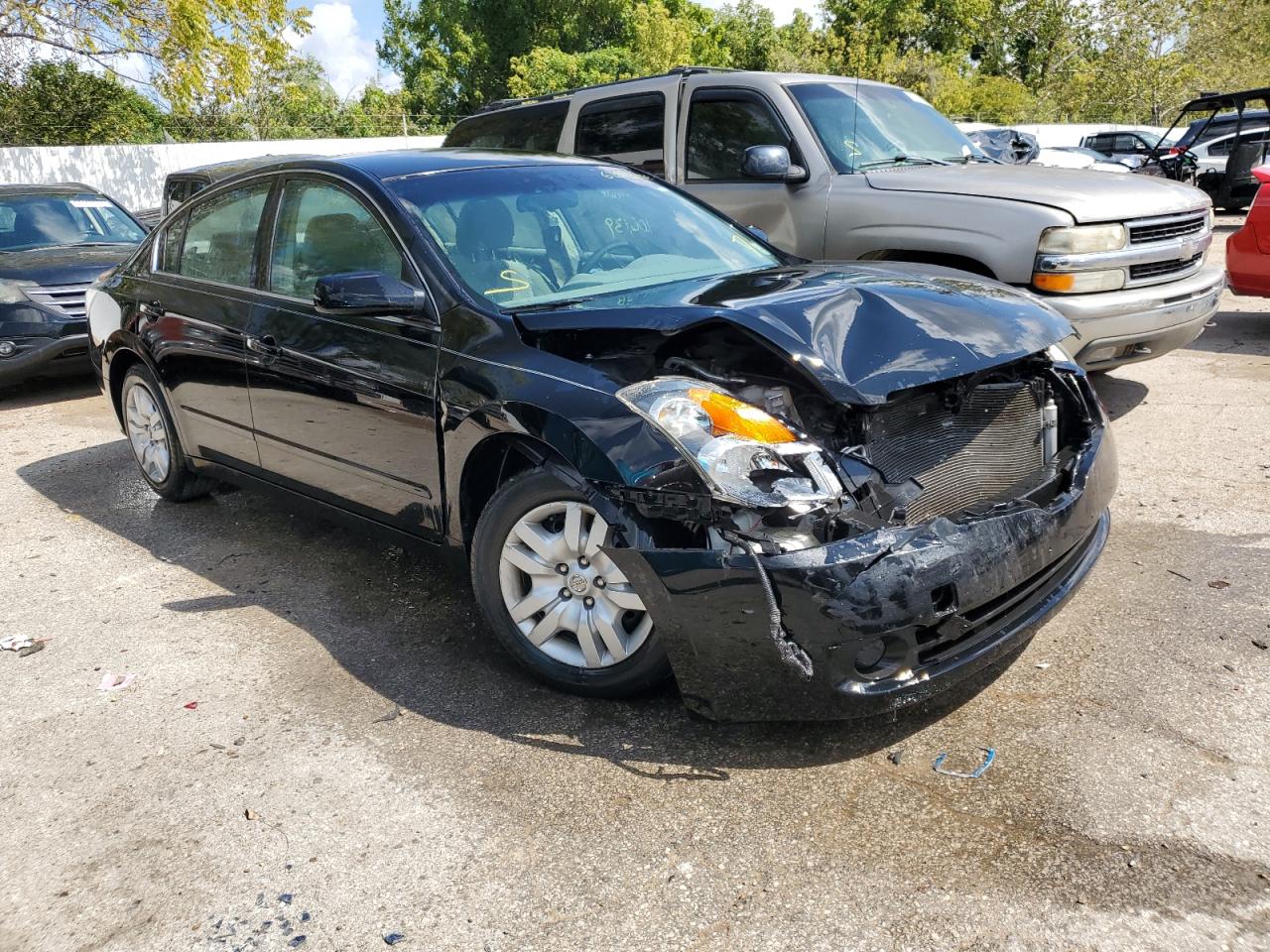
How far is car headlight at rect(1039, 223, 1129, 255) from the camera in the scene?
5.29 meters

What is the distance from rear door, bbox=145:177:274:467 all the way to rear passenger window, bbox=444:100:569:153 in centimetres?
305

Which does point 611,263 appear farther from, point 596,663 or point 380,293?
point 596,663

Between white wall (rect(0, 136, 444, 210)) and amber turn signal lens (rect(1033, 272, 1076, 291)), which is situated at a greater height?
white wall (rect(0, 136, 444, 210))

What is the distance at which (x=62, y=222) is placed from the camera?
380 inches

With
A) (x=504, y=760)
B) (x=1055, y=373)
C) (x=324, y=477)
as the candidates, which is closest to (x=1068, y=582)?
(x=1055, y=373)

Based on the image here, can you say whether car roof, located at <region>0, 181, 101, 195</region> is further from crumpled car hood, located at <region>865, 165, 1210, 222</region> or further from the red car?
the red car

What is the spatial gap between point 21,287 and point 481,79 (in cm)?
3523

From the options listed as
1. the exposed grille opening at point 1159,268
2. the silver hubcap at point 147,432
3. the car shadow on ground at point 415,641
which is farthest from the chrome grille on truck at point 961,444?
the silver hubcap at point 147,432

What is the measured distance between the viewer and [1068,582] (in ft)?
10.5

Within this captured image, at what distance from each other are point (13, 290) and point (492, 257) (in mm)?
6277

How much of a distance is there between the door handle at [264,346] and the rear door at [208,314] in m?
0.08

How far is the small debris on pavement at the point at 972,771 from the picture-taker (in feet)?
9.32

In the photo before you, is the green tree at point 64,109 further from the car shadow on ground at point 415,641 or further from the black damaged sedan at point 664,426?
the black damaged sedan at point 664,426

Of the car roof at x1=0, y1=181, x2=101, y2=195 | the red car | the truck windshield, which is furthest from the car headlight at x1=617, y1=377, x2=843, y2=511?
the car roof at x1=0, y1=181, x2=101, y2=195
